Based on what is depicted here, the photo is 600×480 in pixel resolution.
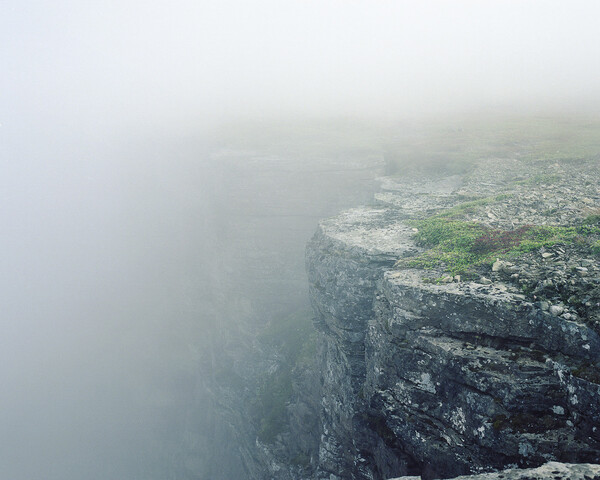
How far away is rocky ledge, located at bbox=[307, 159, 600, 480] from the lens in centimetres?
983

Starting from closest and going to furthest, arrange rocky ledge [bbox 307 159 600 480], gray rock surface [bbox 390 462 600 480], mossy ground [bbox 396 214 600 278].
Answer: gray rock surface [bbox 390 462 600 480]
rocky ledge [bbox 307 159 600 480]
mossy ground [bbox 396 214 600 278]

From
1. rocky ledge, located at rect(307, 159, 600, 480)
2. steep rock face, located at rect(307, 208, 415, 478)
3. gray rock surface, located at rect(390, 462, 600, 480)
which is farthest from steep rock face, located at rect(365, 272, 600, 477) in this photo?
steep rock face, located at rect(307, 208, 415, 478)

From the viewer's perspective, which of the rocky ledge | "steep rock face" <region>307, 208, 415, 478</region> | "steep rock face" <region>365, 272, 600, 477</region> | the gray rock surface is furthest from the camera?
"steep rock face" <region>307, 208, 415, 478</region>

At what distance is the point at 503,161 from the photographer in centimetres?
3838

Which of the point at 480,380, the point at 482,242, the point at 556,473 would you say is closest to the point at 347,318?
the point at 482,242

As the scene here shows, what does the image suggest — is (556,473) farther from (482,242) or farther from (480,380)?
(482,242)

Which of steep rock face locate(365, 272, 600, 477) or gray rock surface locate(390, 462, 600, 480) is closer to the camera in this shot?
gray rock surface locate(390, 462, 600, 480)

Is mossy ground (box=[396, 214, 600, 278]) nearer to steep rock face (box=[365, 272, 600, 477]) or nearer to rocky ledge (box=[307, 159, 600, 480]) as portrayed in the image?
rocky ledge (box=[307, 159, 600, 480])

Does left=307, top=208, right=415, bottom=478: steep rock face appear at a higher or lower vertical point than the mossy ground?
lower

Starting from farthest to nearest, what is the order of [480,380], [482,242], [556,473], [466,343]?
[482,242] < [466,343] < [480,380] < [556,473]

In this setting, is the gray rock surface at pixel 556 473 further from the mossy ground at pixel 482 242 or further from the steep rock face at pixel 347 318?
the steep rock face at pixel 347 318

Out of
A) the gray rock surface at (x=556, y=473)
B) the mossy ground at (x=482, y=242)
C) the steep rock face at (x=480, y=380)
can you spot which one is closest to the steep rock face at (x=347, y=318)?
the mossy ground at (x=482, y=242)

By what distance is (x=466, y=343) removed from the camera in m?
11.7

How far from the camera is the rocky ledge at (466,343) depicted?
9.83 metres
